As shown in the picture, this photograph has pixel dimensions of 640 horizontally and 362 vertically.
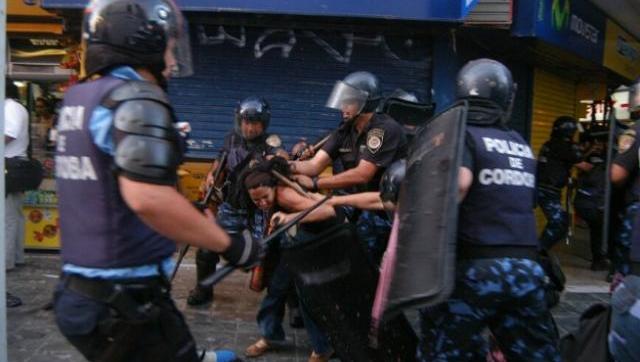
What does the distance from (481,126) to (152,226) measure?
1.64 m

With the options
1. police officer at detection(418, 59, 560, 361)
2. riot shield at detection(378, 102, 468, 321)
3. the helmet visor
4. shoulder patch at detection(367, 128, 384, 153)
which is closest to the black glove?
riot shield at detection(378, 102, 468, 321)

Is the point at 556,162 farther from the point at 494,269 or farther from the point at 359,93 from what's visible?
the point at 494,269

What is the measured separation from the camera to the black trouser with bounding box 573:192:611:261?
310 inches

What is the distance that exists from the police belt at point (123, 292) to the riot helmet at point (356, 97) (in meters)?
2.78

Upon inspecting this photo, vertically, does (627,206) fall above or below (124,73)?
below

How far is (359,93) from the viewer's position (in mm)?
4809

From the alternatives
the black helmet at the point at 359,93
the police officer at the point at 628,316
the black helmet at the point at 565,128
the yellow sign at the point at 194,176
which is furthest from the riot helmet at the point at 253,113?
the black helmet at the point at 565,128

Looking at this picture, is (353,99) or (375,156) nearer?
(375,156)

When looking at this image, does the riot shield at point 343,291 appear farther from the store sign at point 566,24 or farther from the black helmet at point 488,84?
the store sign at point 566,24

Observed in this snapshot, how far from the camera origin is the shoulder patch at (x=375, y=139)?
452 cm

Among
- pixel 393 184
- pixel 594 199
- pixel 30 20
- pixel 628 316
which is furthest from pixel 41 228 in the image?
pixel 628 316

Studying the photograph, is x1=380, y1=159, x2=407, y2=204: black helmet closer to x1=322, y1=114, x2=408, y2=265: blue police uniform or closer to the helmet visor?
x1=322, y1=114, x2=408, y2=265: blue police uniform

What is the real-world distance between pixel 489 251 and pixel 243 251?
114cm

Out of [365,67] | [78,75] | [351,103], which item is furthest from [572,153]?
[78,75]
